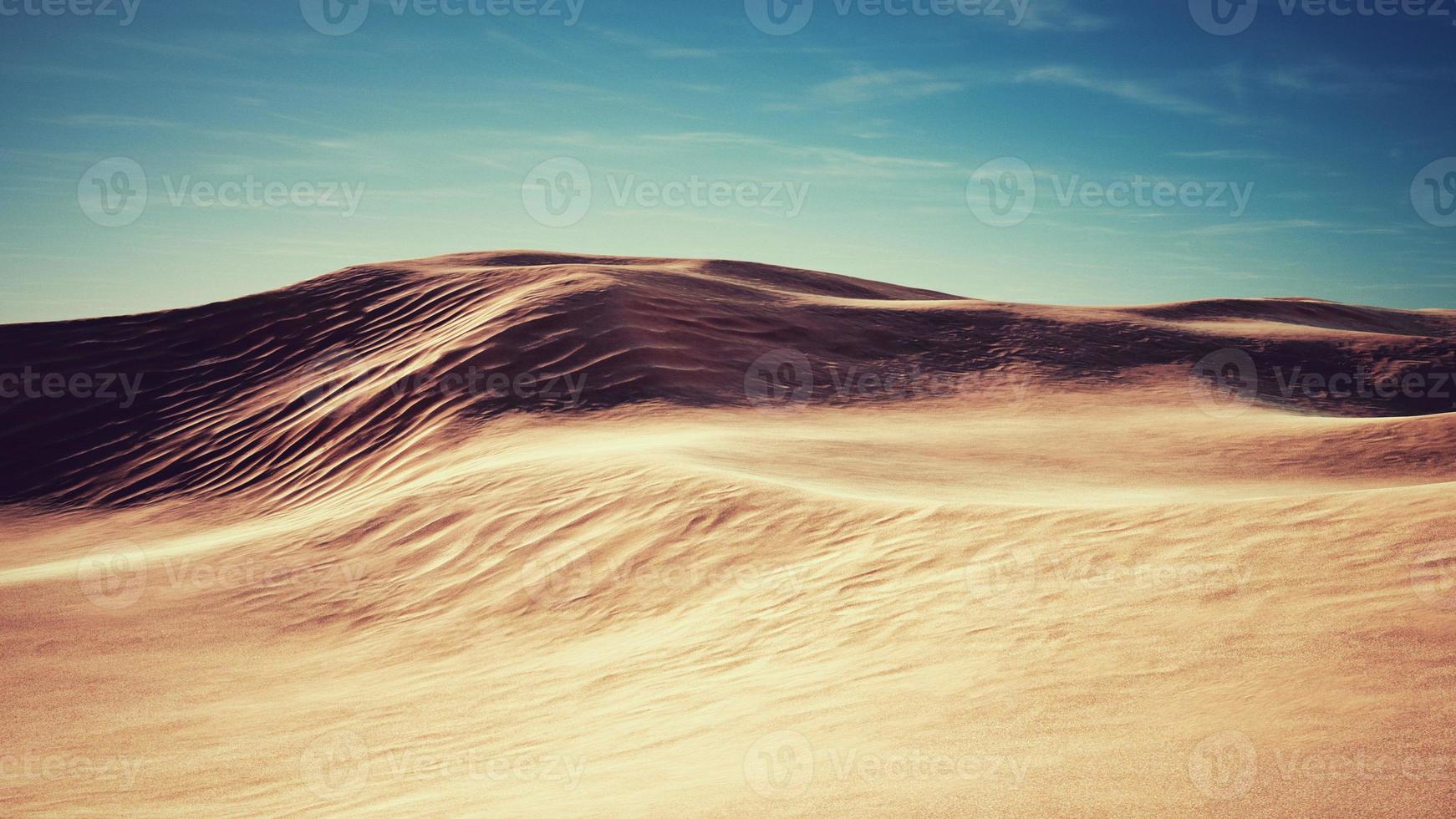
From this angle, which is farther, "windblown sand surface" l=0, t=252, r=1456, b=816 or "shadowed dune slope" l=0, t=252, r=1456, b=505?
"shadowed dune slope" l=0, t=252, r=1456, b=505

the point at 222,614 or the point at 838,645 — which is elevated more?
the point at 838,645

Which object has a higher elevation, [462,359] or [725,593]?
[462,359]

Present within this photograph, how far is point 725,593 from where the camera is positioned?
7.02m

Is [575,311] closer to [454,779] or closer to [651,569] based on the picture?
[651,569]

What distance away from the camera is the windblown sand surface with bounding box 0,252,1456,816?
3.75m

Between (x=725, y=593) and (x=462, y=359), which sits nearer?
(x=725, y=593)

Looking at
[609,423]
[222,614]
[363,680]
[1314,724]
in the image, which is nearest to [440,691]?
[363,680]

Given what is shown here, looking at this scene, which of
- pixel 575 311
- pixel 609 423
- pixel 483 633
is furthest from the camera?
pixel 575 311

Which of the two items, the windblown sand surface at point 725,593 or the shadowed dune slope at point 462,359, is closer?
the windblown sand surface at point 725,593

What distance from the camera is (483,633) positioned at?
7590mm

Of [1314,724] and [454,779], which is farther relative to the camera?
[454,779]

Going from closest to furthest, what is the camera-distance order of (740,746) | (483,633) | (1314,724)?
(1314,724)
(740,746)
(483,633)

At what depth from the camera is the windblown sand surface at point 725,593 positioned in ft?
12.3

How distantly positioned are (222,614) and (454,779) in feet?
17.5
